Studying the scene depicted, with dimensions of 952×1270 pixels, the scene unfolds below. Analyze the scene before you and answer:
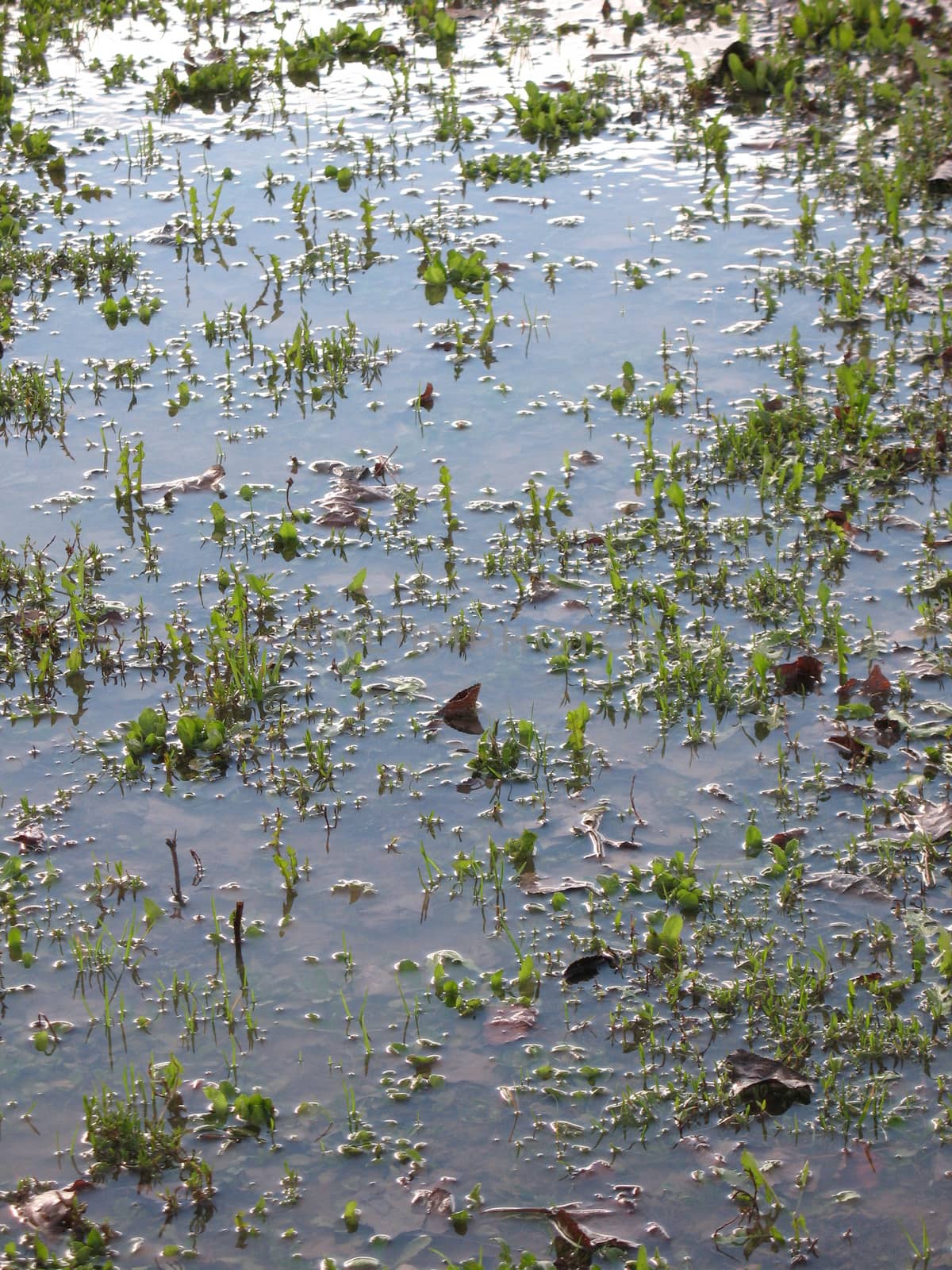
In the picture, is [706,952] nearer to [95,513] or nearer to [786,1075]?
[786,1075]

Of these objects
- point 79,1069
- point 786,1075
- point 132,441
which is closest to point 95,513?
point 132,441

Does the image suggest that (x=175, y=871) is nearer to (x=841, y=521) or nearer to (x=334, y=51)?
(x=841, y=521)

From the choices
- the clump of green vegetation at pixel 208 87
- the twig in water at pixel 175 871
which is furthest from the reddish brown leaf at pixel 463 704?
the clump of green vegetation at pixel 208 87

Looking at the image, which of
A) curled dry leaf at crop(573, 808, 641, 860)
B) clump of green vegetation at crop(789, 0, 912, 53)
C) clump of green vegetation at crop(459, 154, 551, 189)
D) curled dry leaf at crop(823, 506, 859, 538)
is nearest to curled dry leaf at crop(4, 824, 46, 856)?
curled dry leaf at crop(573, 808, 641, 860)

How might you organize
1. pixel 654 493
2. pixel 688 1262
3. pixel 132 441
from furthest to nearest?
pixel 132 441, pixel 654 493, pixel 688 1262

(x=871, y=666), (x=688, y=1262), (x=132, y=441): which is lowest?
(x=688, y=1262)

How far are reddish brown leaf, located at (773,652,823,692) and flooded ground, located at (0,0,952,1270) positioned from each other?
0.03 m

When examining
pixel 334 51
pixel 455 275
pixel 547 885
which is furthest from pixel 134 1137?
pixel 334 51

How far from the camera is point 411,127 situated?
32.0 feet

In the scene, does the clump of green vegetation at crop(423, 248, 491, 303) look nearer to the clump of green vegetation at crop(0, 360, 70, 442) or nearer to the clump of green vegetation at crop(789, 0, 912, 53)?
the clump of green vegetation at crop(0, 360, 70, 442)

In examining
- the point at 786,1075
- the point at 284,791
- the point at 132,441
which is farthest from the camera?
the point at 132,441

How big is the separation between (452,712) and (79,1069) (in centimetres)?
170

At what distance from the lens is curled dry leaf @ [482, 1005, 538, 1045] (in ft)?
12.0

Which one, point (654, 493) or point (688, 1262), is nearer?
point (688, 1262)
